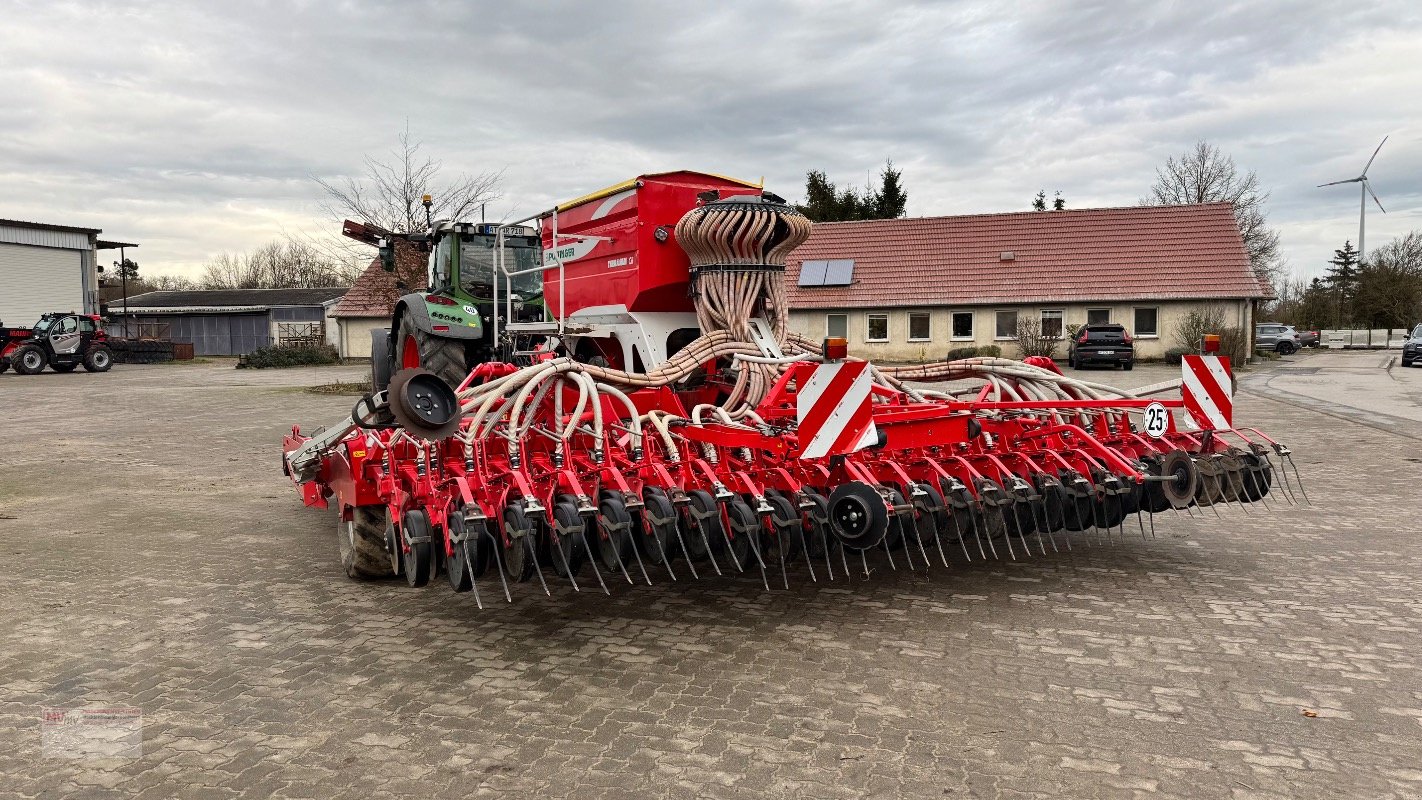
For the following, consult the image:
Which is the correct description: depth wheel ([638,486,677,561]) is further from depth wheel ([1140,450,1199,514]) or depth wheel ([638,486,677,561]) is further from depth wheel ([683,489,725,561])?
depth wheel ([1140,450,1199,514])

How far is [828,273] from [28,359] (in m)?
24.0

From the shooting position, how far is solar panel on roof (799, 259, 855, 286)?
98.3ft

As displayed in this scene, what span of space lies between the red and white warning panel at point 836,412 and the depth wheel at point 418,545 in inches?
64.3

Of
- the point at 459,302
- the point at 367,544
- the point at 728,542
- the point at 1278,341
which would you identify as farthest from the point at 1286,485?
the point at 1278,341

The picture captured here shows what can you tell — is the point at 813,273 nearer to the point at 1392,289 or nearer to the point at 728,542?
the point at 728,542

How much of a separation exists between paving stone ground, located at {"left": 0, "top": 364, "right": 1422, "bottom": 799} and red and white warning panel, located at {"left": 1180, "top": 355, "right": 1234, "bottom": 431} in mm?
895

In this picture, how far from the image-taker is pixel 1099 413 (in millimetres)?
5648

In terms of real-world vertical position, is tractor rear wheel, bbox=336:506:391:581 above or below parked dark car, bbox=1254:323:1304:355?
below

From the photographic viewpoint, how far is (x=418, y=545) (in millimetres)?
3916

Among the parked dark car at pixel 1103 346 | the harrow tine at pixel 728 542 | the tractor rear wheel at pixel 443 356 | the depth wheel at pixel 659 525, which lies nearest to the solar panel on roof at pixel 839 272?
the parked dark car at pixel 1103 346

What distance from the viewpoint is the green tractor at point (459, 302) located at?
730cm

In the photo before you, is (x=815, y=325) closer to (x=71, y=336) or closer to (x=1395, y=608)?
(x=71, y=336)

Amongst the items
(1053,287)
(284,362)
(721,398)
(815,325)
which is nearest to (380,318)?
(284,362)

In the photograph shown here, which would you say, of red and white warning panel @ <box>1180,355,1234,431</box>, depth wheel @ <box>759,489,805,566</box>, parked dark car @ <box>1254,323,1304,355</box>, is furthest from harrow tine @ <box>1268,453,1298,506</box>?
parked dark car @ <box>1254,323,1304,355</box>
